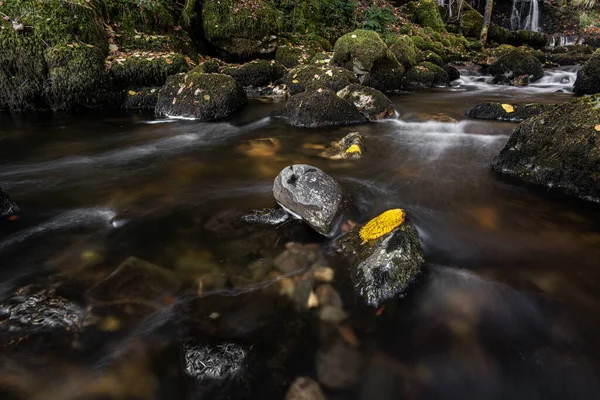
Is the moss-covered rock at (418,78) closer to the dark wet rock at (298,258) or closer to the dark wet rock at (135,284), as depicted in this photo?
the dark wet rock at (298,258)

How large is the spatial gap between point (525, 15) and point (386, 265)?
112ft

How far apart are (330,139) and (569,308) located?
4741mm


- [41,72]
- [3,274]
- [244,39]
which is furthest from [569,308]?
[244,39]

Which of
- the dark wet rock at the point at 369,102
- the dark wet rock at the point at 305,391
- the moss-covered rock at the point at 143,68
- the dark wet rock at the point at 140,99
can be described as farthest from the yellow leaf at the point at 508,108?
the dark wet rock at the point at 140,99

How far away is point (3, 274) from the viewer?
2885mm

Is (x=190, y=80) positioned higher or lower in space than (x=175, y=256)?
higher

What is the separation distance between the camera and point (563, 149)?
167 inches

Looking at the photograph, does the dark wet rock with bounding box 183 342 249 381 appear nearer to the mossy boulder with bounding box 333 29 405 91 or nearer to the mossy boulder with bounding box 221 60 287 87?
the mossy boulder with bounding box 333 29 405 91

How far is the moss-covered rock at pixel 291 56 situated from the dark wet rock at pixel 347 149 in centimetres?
749

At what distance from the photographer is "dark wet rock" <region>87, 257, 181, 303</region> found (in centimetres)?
266

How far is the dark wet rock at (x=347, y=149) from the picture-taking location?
5.72m

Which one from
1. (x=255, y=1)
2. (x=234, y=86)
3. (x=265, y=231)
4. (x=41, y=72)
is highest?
(x=255, y=1)

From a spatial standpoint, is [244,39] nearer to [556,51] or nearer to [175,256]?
[175,256]

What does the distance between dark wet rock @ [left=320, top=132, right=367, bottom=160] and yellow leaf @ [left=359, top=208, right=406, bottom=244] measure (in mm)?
2622
